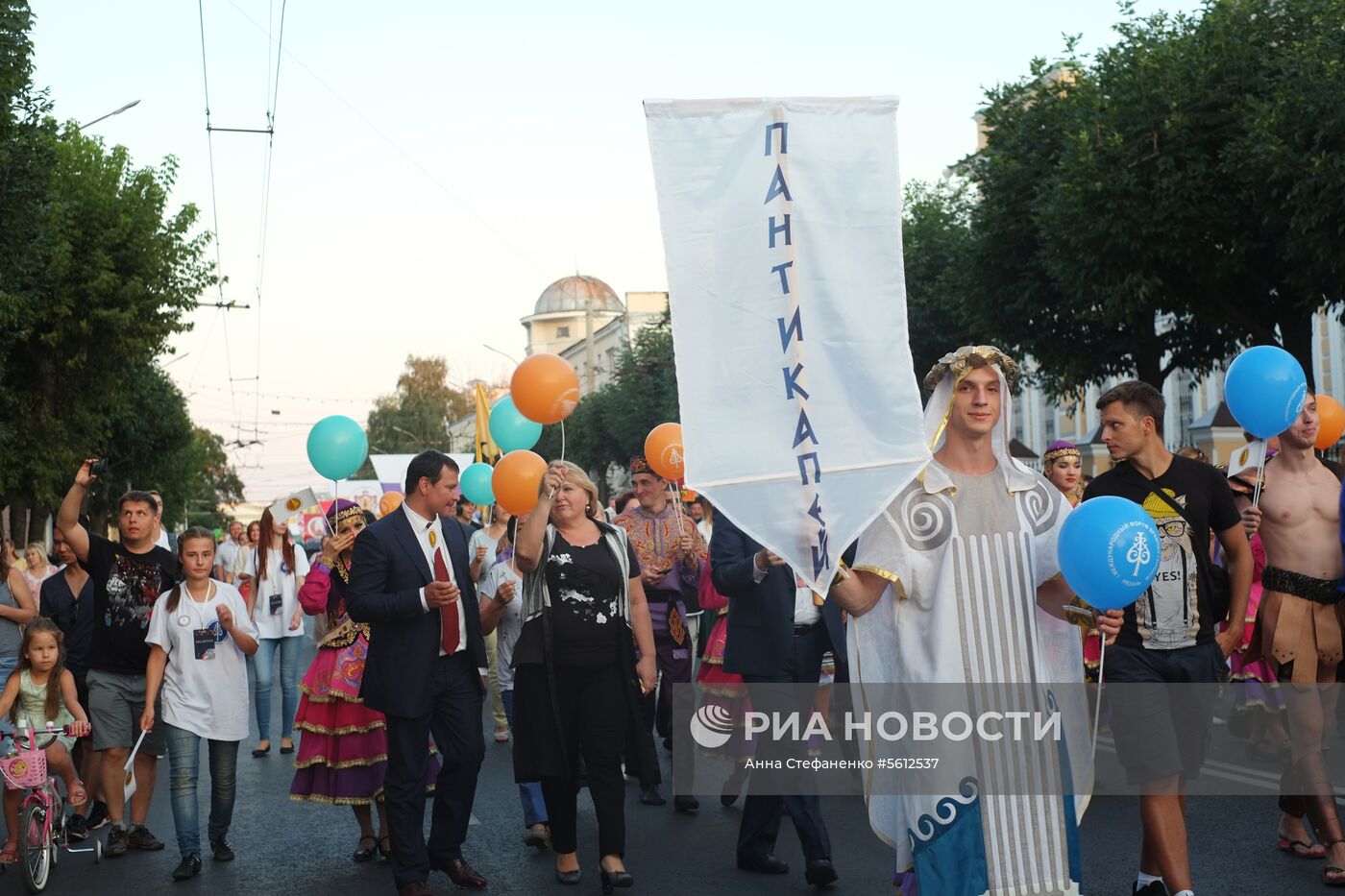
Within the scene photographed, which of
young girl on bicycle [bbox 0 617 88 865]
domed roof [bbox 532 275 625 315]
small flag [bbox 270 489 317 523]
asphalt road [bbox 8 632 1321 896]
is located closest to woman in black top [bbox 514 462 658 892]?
asphalt road [bbox 8 632 1321 896]

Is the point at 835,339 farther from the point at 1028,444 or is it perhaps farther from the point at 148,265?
the point at 1028,444

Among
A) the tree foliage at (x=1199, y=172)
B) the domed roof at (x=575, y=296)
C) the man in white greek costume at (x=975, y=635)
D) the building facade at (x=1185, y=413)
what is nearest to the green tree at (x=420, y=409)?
the domed roof at (x=575, y=296)

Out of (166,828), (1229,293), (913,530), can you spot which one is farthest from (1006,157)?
(913,530)

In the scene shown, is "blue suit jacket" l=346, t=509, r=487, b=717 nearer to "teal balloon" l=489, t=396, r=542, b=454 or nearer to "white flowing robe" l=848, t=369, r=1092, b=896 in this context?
"white flowing robe" l=848, t=369, r=1092, b=896

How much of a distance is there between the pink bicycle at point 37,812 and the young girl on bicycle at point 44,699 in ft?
0.28

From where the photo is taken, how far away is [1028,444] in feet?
181

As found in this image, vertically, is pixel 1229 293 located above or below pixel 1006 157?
below

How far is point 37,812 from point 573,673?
277 centimetres

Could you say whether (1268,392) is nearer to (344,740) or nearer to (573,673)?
(573,673)

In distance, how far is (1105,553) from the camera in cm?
481

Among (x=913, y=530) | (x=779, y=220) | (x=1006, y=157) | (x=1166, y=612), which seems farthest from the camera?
(x=1006, y=157)

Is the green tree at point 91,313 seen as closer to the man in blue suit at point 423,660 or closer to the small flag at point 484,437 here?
the small flag at point 484,437

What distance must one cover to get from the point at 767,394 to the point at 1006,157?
2609cm

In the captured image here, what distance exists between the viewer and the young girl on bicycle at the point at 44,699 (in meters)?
8.38
